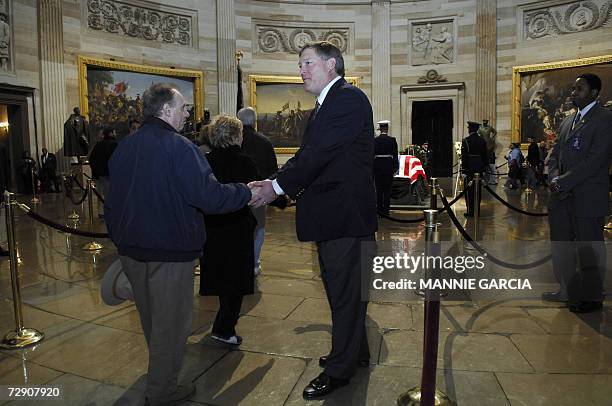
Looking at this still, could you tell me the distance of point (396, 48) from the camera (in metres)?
20.7

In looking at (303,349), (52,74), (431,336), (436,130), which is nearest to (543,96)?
(436,130)

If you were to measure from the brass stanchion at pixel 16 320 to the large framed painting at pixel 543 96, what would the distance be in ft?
60.8

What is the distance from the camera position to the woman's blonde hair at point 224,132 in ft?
11.6

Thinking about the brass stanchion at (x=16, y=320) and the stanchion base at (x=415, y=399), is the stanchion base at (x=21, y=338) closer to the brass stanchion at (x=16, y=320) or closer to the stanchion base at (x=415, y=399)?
the brass stanchion at (x=16, y=320)

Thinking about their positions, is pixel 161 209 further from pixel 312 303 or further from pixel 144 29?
pixel 144 29

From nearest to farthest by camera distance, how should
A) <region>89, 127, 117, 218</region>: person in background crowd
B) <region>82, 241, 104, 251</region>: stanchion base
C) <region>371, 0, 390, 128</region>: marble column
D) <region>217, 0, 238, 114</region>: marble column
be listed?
<region>82, 241, 104, 251</region>: stanchion base < <region>89, 127, 117, 218</region>: person in background crowd < <region>217, 0, 238, 114</region>: marble column < <region>371, 0, 390, 128</region>: marble column

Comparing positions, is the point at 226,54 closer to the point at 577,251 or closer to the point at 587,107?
the point at 587,107

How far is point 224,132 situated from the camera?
354 cm

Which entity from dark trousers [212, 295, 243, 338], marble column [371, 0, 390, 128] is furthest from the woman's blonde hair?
marble column [371, 0, 390, 128]

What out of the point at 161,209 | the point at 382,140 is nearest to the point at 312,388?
the point at 161,209

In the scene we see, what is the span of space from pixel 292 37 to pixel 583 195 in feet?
60.2

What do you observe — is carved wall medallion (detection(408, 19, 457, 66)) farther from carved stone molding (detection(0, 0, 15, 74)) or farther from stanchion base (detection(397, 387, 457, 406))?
stanchion base (detection(397, 387, 457, 406))

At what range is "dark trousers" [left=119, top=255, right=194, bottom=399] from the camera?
259 centimetres

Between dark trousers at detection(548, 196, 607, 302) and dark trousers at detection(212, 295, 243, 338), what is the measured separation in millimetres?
3064
